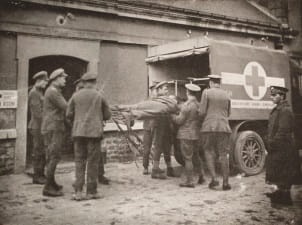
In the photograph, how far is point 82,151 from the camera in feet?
16.2

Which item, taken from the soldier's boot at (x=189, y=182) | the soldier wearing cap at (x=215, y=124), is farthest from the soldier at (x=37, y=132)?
the soldier wearing cap at (x=215, y=124)

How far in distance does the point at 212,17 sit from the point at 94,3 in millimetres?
4075

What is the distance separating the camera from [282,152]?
15.8ft

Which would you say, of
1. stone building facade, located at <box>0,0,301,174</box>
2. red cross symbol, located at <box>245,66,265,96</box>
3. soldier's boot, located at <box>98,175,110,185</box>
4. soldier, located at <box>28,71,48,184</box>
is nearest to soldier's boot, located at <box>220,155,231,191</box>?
red cross symbol, located at <box>245,66,265,96</box>

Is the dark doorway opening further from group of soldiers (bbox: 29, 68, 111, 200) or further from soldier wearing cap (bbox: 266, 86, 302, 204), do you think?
soldier wearing cap (bbox: 266, 86, 302, 204)

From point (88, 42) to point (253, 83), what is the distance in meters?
4.04

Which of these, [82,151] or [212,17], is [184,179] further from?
[212,17]

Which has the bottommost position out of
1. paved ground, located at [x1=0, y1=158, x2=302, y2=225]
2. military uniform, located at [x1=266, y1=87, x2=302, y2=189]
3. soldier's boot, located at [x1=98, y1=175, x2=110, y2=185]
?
paved ground, located at [x1=0, y1=158, x2=302, y2=225]


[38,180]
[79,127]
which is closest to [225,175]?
[79,127]

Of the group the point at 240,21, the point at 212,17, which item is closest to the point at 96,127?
the point at 212,17

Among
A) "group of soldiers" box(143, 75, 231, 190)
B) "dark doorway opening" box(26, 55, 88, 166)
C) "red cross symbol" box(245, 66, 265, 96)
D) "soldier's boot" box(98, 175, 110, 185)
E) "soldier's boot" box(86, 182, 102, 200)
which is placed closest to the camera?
"soldier's boot" box(86, 182, 102, 200)

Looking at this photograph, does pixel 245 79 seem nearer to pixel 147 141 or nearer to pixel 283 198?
pixel 147 141

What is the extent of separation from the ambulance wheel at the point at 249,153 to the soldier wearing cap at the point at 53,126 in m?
3.37

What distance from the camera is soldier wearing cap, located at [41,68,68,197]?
16.8 ft
